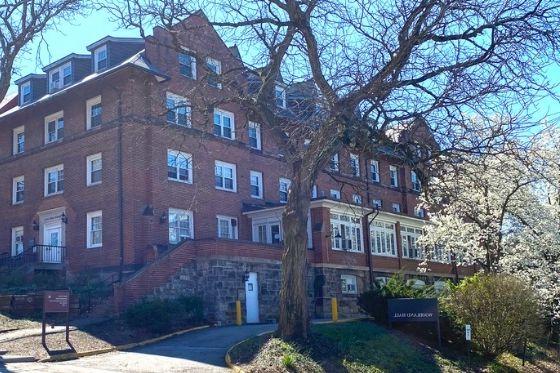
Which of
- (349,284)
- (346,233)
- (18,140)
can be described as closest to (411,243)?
(346,233)

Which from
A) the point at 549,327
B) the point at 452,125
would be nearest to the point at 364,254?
the point at 549,327

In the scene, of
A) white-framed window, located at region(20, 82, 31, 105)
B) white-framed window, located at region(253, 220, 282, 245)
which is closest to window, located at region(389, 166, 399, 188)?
white-framed window, located at region(253, 220, 282, 245)

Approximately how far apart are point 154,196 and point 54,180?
22.1 ft

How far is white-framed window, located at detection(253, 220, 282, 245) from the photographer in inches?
1292

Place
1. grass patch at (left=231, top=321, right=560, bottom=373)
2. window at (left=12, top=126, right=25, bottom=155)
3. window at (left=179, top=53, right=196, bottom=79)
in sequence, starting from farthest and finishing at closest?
window at (left=12, top=126, right=25, bottom=155) → window at (left=179, top=53, right=196, bottom=79) → grass patch at (left=231, top=321, right=560, bottom=373)

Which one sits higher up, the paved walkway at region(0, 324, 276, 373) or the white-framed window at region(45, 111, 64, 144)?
the white-framed window at region(45, 111, 64, 144)

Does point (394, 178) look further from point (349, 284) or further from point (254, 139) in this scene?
point (349, 284)

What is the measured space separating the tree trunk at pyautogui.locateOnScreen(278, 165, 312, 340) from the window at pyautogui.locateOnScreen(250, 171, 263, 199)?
17.9m

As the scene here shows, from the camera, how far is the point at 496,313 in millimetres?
20234

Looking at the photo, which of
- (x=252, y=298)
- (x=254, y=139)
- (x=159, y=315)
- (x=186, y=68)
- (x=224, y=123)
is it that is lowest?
(x=159, y=315)

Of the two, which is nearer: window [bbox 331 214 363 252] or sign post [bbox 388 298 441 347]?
sign post [bbox 388 298 441 347]

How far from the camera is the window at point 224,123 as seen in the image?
32969mm

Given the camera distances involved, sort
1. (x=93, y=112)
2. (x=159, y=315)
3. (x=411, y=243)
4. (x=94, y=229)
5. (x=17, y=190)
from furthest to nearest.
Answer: (x=411, y=243) → (x=17, y=190) → (x=93, y=112) → (x=94, y=229) → (x=159, y=315)

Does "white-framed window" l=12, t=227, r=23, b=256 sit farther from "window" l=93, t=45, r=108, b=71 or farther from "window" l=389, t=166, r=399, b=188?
"window" l=389, t=166, r=399, b=188
